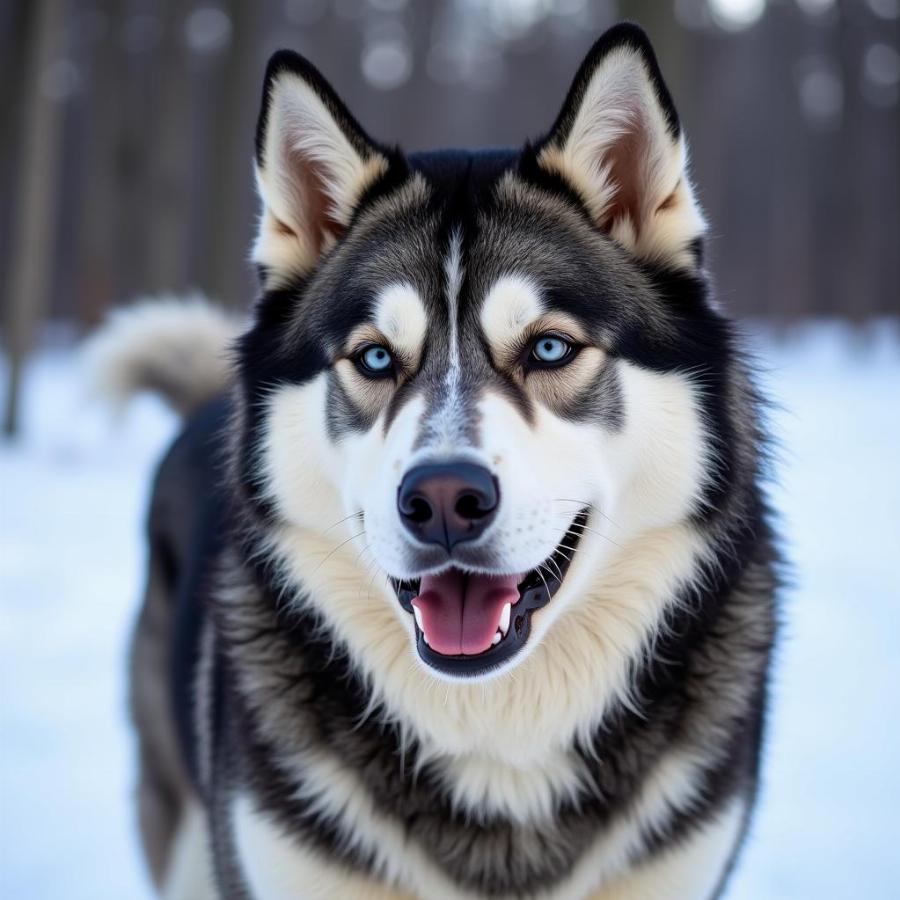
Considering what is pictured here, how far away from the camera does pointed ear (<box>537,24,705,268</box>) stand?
1.96 m

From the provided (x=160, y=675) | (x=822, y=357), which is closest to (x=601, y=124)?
(x=160, y=675)

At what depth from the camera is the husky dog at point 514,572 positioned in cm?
188

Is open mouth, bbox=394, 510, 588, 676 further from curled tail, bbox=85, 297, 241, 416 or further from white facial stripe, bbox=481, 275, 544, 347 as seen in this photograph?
curled tail, bbox=85, 297, 241, 416

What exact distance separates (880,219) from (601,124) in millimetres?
15347

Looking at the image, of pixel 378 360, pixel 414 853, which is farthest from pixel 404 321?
pixel 414 853

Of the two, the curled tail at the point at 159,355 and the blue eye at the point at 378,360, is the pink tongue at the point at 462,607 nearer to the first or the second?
the blue eye at the point at 378,360

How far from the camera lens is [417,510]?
5.37 feet

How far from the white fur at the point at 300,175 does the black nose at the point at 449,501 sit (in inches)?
34.8

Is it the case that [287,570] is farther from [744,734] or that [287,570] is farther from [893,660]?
[893,660]

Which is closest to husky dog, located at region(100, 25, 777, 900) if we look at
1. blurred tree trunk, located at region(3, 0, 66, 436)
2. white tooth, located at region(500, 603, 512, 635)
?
white tooth, located at region(500, 603, 512, 635)

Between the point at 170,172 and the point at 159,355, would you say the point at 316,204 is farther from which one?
the point at 170,172

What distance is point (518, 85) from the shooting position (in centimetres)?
2214

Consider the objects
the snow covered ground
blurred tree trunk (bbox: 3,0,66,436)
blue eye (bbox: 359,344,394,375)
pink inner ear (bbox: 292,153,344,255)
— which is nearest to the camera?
blue eye (bbox: 359,344,394,375)

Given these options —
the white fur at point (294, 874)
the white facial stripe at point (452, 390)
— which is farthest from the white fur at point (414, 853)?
the white facial stripe at point (452, 390)
